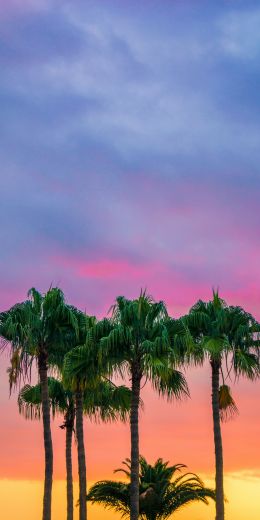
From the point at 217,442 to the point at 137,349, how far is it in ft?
27.9

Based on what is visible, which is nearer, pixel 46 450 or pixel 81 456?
pixel 46 450

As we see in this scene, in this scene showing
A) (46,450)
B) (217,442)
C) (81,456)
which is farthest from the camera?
(81,456)

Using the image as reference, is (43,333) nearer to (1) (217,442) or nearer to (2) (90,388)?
(2) (90,388)

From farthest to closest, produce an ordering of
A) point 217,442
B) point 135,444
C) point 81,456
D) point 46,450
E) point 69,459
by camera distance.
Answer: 1. point 69,459
2. point 81,456
3. point 217,442
4. point 46,450
5. point 135,444

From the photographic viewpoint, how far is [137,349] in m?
47.9

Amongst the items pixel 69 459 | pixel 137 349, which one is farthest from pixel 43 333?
pixel 69 459

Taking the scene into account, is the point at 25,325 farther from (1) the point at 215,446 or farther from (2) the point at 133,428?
(1) the point at 215,446

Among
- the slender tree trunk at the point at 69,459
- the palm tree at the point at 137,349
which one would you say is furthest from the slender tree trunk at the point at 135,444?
the slender tree trunk at the point at 69,459

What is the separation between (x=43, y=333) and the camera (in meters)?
50.5

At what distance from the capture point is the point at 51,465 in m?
50.6

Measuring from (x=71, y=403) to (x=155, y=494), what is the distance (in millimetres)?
8042

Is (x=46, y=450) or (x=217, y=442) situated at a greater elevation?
(x=217, y=442)

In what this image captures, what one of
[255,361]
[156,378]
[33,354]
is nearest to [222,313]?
[255,361]

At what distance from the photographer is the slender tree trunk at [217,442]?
2007 inches
